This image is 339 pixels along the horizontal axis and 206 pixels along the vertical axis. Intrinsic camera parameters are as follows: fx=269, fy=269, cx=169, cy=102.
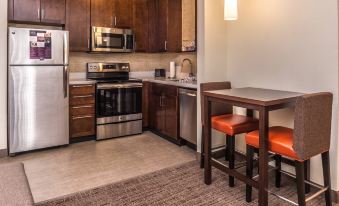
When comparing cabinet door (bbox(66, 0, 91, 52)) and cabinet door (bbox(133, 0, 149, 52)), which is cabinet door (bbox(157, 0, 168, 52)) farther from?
cabinet door (bbox(66, 0, 91, 52))

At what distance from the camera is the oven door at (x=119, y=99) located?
422 centimetres

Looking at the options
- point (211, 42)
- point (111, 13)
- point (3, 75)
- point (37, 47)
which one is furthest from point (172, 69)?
point (3, 75)

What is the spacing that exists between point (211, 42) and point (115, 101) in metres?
1.90

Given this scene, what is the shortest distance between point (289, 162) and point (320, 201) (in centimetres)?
46

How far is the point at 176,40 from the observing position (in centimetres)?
428

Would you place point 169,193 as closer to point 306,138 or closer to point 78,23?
point 306,138

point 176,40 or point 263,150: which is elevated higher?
point 176,40

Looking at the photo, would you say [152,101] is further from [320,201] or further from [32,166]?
[320,201]

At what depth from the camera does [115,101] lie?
436 centimetres

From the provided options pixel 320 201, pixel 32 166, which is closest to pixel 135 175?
pixel 32 166

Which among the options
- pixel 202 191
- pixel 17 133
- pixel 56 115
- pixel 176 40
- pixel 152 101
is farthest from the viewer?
pixel 152 101

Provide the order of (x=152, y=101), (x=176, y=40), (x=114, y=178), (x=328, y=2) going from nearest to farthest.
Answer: (x=328, y=2) < (x=114, y=178) < (x=176, y=40) < (x=152, y=101)

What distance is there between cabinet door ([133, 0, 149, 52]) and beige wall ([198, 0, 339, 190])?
1.87m

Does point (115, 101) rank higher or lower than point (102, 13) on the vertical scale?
lower
